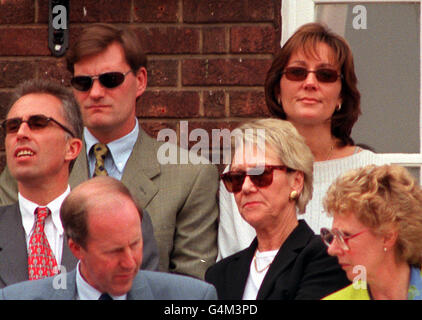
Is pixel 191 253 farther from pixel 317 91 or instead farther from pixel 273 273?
pixel 317 91

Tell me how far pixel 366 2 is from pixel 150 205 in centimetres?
172

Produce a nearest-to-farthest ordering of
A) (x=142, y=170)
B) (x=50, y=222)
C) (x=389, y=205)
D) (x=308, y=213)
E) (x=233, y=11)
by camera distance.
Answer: (x=389, y=205)
(x=50, y=222)
(x=308, y=213)
(x=142, y=170)
(x=233, y=11)

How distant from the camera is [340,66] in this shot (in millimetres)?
4926

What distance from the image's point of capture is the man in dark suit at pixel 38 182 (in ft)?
14.4

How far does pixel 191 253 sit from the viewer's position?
15.3 ft

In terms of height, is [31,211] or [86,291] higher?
[31,211]

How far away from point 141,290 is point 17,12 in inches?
94.6

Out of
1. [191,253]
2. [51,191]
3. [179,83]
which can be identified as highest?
[179,83]

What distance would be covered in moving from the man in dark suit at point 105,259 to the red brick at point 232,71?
1.88m

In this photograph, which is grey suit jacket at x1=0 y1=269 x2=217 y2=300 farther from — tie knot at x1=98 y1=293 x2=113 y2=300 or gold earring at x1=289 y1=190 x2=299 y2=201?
gold earring at x1=289 y1=190 x2=299 y2=201

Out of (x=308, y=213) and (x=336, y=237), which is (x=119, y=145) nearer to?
(x=308, y=213)

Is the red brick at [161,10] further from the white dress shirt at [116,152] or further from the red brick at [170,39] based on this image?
the white dress shirt at [116,152]

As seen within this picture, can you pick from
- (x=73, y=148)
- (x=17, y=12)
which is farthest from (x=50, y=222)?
(x=17, y=12)
